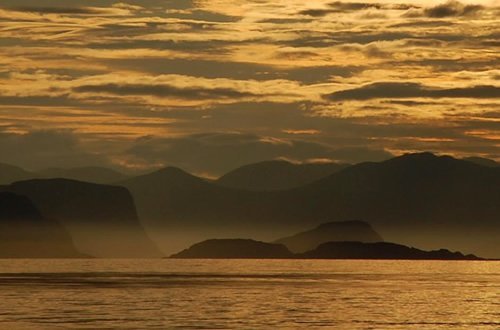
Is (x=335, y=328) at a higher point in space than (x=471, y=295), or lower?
lower

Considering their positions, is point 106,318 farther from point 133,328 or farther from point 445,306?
point 445,306

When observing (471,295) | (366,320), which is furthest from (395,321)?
(471,295)

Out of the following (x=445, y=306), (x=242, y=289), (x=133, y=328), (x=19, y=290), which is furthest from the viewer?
(x=242, y=289)

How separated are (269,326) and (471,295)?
7532cm

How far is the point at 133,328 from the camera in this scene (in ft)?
359

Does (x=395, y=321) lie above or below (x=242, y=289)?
below

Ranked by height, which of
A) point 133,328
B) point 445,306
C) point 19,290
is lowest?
point 133,328

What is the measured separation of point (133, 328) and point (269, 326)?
1189cm

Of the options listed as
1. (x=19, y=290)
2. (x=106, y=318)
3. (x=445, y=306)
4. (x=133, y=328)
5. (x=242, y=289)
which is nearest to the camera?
(x=133, y=328)

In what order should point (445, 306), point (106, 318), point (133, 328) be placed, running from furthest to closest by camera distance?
point (445, 306), point (106, 318), point (133, 328)

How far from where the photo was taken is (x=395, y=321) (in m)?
122

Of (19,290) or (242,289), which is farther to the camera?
(242,289)

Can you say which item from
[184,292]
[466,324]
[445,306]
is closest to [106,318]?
[466,324]

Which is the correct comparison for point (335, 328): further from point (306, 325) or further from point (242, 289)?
point (242, 289)
